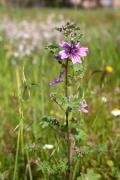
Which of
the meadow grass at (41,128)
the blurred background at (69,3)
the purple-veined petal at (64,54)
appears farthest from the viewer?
the blurred background at (69,3)

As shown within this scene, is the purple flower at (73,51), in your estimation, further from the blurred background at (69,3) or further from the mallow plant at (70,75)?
the blurred background at (69,3)

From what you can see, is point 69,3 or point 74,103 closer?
point 74,103

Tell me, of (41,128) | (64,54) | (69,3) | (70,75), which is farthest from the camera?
(69,3)

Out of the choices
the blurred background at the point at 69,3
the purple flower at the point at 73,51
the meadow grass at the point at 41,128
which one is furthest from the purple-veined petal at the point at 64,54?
the blurred background at the point at 69,3

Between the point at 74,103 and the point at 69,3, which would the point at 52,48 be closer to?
the point at 74,103

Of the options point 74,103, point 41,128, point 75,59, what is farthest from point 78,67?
point 41,128

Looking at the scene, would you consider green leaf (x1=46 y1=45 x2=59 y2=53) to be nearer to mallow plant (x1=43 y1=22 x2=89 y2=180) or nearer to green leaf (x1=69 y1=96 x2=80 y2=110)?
mallow plant (x1=43 y1=22 x2=89 y2=180)

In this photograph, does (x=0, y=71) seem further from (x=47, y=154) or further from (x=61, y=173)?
(x=61, y=173)

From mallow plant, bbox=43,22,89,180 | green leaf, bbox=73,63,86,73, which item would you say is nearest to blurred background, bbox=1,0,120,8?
mallow plant, bbox=43,22,89,180

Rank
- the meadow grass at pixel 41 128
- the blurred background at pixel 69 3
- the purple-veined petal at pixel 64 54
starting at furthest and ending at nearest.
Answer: the blurred background at pixel 69 3
the meadow grass at pixel 41 128
the purple-veined petal at pixel 64 54

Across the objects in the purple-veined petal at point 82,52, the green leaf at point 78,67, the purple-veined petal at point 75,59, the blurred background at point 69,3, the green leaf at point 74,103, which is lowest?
the green leaf at point 74,103

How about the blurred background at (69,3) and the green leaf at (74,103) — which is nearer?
the green leaf at (74,103)

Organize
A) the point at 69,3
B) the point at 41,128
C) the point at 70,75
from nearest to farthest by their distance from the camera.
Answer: the point at 70,75, the point at 41,128, the point at 69,3
